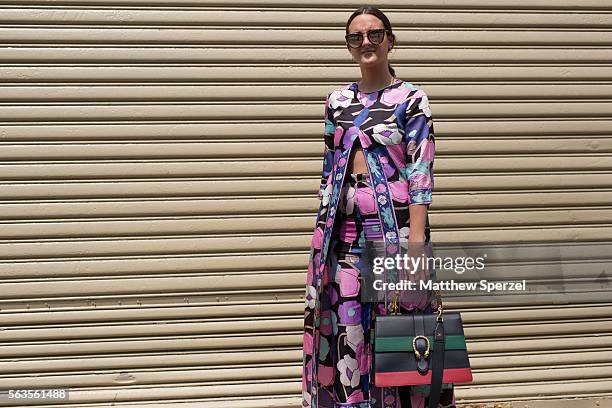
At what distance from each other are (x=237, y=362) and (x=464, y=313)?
1494mm

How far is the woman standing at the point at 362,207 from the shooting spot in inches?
109

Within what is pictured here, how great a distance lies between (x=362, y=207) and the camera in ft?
9.25

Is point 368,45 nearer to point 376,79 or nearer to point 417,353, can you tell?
point 376,79

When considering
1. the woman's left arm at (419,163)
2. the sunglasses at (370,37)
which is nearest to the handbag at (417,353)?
the woman's left arm at (419,163)

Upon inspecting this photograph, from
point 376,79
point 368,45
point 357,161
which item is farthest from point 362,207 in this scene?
point 368,45

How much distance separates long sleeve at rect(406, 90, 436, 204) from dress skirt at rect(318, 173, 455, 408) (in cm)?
18

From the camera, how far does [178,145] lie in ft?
14.1

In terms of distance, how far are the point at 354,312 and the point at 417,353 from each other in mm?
360

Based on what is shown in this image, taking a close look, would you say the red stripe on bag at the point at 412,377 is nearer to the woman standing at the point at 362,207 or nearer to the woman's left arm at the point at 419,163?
the woman standing at the point at 362,207

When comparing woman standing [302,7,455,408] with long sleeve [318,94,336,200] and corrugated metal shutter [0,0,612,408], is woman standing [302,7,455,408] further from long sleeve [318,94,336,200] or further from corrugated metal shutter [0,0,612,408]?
corrugated metal shutter [0,0,612,408]

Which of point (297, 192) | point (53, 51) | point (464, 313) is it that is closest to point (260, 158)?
point (297, 192)

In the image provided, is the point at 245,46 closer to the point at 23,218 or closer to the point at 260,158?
the point at 260,158

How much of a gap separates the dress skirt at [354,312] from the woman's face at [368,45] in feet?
1.51

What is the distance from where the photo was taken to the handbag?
8.52ft
